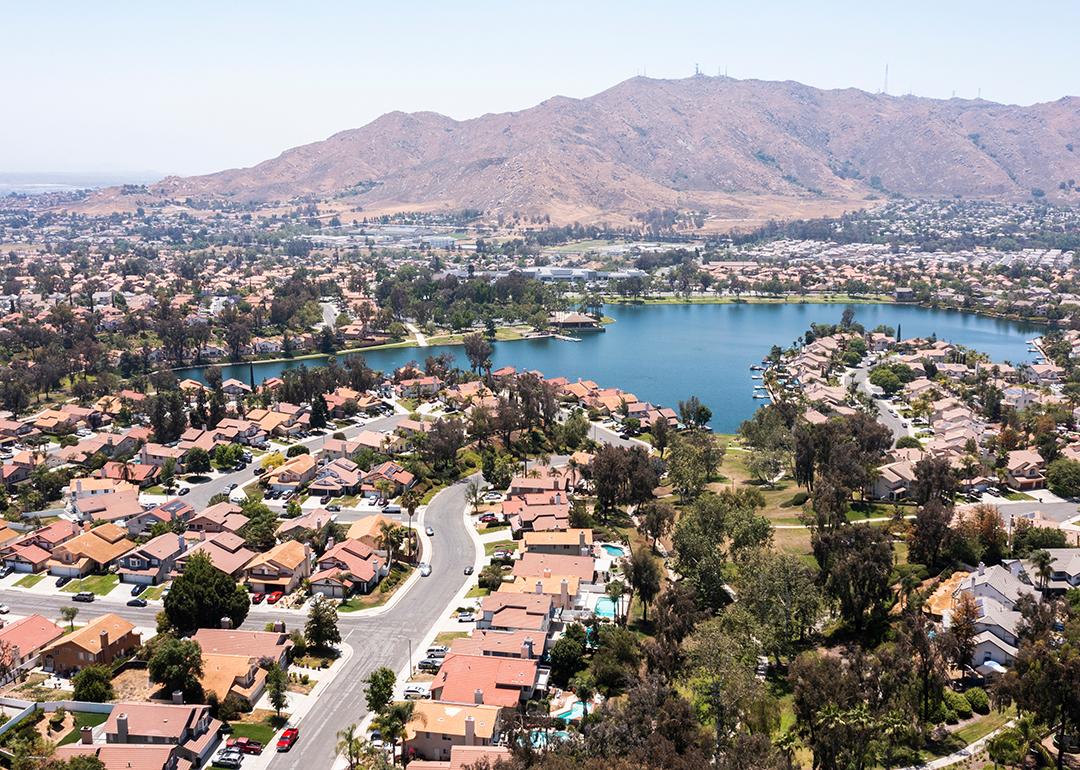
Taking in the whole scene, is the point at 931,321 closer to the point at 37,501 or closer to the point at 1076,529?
the point at 1076,529

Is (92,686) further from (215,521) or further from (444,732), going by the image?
(215,521)

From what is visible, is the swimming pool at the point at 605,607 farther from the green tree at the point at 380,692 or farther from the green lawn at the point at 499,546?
the green tree at the point at 380,692

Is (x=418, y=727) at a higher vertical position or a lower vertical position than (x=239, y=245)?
lower

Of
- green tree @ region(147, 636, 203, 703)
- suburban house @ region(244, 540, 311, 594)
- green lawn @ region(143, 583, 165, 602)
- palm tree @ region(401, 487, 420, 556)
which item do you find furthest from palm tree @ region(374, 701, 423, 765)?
palm tree @ region(401, 487, 420, 556)

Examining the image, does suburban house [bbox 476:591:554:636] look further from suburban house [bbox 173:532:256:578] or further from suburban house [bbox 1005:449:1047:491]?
suburban house [bbox 1005:449:1047:491]

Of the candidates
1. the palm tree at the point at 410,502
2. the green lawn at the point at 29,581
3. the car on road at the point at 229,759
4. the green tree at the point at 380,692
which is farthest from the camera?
the palm tree at the point at 410,502

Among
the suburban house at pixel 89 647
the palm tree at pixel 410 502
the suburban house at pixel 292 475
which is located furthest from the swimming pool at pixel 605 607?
the suburban house at pixel 292 475

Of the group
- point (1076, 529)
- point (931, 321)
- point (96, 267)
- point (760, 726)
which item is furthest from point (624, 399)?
point (96, 267)
